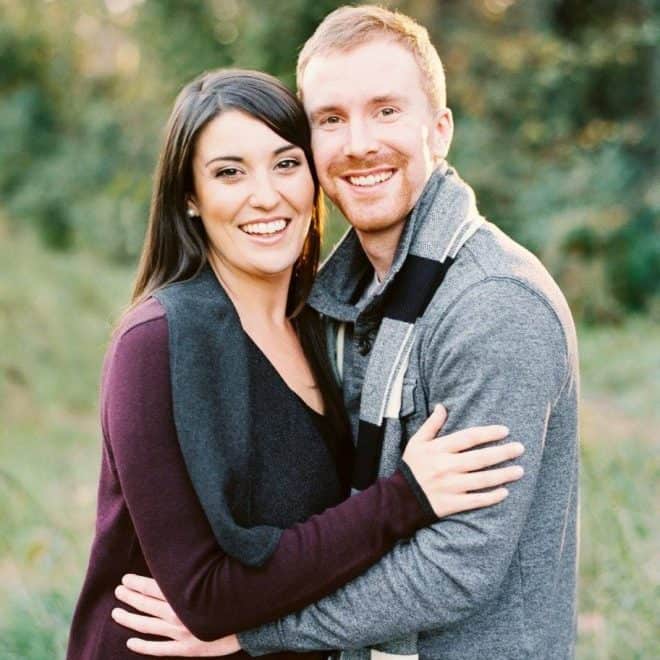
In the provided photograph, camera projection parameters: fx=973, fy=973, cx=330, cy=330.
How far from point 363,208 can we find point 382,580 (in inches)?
36.0

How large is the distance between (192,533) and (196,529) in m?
0.01

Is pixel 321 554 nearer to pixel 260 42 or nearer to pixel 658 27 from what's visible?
pixel 260 42

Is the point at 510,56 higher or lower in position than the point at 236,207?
higher

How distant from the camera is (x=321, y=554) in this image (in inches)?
79.2

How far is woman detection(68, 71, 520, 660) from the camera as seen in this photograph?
199 cm

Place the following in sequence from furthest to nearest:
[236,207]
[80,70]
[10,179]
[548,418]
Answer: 1. [80,70]
2. [10,179]
3. [236,207]
4. [548,418]

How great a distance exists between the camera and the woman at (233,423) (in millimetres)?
1994

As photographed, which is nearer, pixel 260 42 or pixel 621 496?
pixel 621 496

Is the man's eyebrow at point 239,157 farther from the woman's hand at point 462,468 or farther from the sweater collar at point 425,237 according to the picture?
the woman's hand at point 462,468

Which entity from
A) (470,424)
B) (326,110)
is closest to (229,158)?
(326,110)

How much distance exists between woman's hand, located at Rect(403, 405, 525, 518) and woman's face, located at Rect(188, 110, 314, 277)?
658 millimetres

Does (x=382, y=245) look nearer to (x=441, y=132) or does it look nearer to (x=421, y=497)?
(x=441, y=132)

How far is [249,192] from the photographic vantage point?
234cm

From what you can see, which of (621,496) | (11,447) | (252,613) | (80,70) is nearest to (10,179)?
(80,70)
